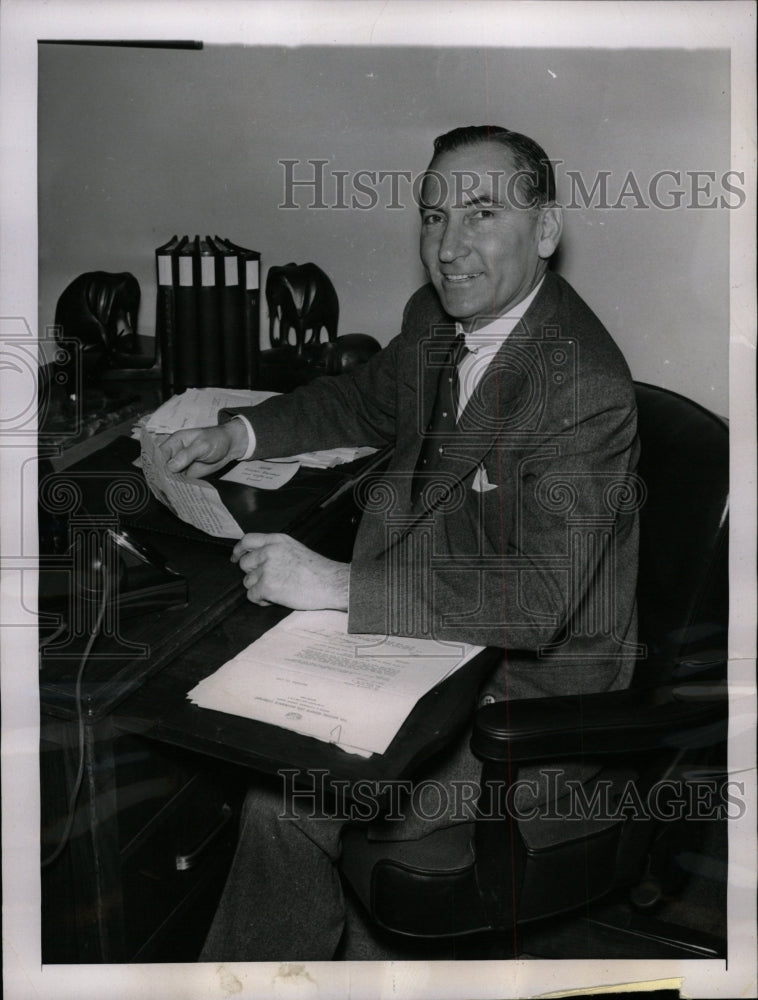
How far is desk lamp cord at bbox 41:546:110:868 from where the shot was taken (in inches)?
41.6

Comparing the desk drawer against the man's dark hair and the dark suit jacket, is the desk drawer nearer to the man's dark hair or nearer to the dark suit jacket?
the dark suit jacket

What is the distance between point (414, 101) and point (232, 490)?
2.25 feet

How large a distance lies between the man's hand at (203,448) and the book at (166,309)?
0.17 metres

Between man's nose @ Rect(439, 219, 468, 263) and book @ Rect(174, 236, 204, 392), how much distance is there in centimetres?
44

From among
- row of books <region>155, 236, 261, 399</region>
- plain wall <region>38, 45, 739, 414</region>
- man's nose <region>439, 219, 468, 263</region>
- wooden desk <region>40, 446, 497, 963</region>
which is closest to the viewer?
wooden desk <region>40, 446, 497, 963</region>

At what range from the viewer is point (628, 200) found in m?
1.53

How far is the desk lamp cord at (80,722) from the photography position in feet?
3.47

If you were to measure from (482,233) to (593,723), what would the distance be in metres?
0.72

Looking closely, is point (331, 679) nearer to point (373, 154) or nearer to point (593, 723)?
point (593, 723)

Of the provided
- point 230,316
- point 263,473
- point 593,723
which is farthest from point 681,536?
point 230,316

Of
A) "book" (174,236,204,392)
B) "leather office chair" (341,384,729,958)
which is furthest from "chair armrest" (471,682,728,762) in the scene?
"book" (174,236,204,392)

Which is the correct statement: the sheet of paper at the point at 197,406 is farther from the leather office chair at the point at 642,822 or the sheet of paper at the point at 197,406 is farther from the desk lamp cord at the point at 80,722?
the leather office chair at the point at 642,822

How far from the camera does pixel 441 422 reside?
5.20 feet

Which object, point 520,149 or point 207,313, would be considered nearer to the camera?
point 520,149
